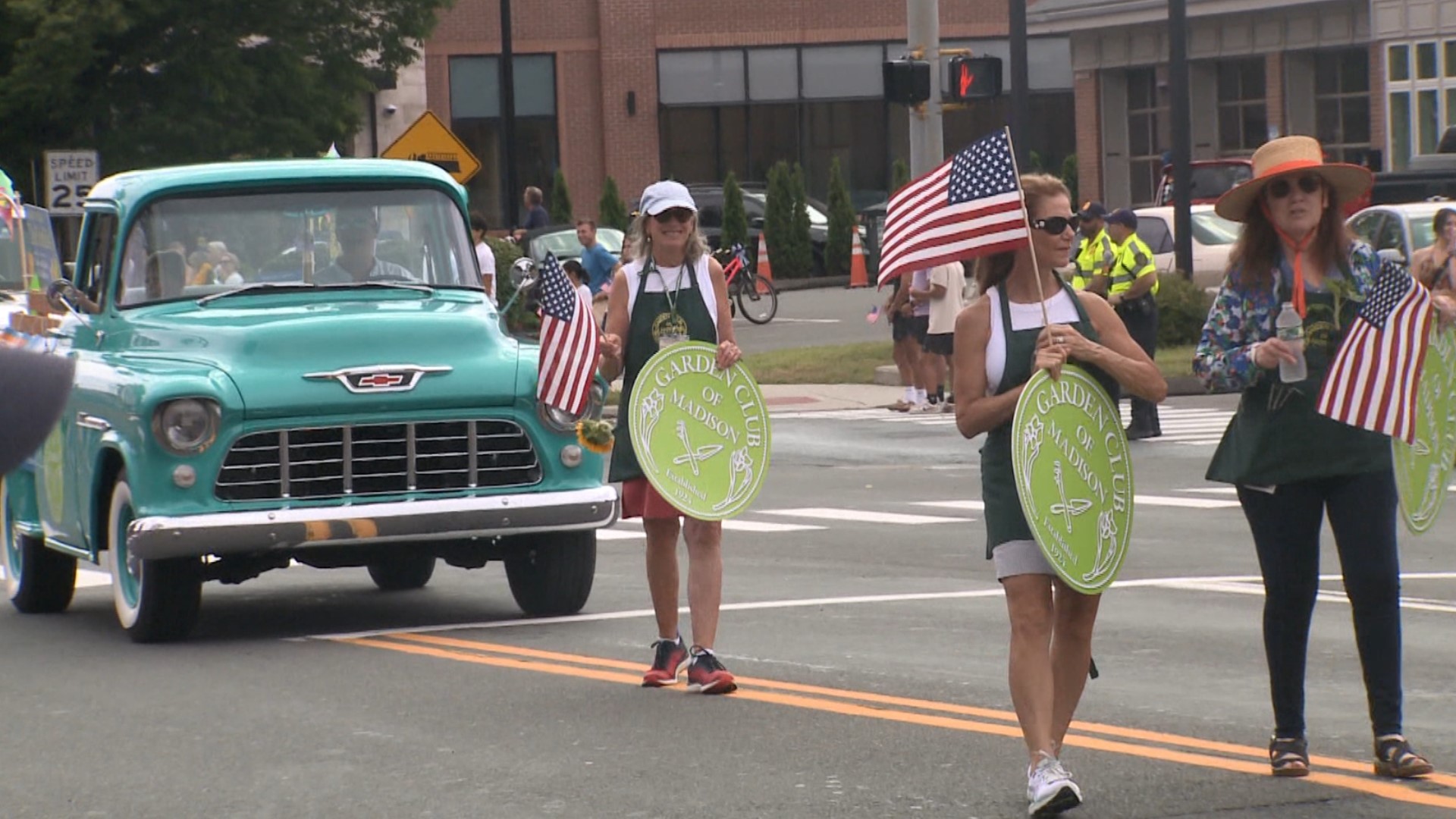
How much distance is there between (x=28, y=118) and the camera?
33.5 meters

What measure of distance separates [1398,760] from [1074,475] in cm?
122

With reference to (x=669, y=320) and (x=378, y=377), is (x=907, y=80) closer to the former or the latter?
(x=378, y=377)

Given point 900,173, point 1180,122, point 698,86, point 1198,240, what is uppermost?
point 698,86

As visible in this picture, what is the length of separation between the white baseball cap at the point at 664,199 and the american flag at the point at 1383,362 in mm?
2813

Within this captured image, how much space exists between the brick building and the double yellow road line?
162 feet

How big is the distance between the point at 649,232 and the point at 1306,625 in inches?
121

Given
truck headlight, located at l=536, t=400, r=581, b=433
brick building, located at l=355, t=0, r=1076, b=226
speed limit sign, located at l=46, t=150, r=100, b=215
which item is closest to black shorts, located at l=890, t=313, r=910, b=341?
speed limit sign, located at l=46, t=150, r=100, b=215

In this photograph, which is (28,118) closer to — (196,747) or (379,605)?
(379,605)

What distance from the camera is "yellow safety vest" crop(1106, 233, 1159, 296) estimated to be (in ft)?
64.1

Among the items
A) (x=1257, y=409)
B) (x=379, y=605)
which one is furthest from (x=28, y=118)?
(x=1257, y=409)

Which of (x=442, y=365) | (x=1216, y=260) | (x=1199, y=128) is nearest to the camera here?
(x=442, y=365)

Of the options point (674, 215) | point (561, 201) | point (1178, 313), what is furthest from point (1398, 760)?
point (561, 201)

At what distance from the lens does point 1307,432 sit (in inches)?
261

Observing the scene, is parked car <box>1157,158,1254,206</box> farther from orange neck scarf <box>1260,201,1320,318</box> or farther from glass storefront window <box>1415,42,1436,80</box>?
orange neck scarf <box>1260,201,1320,318</box>
